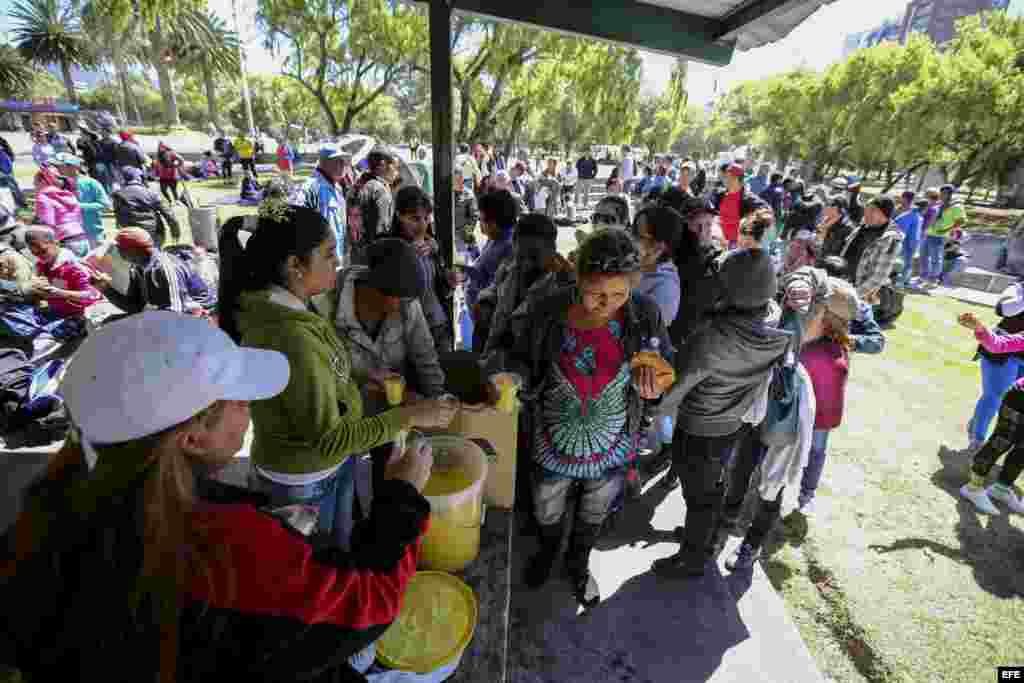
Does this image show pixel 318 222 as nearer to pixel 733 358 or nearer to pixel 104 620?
pixel 104 620

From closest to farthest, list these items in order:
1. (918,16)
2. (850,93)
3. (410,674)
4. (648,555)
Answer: (410,674), (648,555), (850,93), (918,16)

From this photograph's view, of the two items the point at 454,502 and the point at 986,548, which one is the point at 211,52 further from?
the point at 986,548

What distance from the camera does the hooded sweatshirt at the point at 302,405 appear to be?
5.01ft

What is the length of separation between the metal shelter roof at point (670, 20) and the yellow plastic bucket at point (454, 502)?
123 inches

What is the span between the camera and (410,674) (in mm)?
1429

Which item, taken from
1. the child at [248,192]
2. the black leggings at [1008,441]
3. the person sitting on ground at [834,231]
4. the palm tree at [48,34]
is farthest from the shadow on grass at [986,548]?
the palm tree at [48,34]

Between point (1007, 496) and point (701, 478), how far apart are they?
10.4ft

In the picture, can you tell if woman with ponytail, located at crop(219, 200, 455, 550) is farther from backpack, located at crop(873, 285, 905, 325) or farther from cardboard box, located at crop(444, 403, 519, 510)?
backpack, located at crop(873, 285, 905, 325)

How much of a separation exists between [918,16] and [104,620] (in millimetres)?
158285

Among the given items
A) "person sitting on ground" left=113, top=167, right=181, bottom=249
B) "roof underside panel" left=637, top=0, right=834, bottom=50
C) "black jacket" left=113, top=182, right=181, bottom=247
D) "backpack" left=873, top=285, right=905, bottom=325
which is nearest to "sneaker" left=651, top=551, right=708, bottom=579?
"roof underside panel" left=637, top=0, right=834, bottom=50

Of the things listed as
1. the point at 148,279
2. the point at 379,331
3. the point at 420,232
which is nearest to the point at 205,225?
the point at 148,279

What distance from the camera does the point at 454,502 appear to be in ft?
5.58

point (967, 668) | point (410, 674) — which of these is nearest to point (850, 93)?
point (967, 668)

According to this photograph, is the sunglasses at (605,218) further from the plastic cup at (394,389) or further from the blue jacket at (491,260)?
the plastic cup at (394,389)
